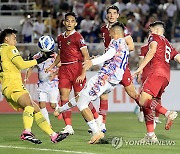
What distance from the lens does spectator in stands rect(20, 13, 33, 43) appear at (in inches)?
1066

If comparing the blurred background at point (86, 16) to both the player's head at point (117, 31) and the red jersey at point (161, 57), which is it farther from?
the player's head at point (117, 31)

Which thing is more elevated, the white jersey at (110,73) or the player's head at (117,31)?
the player's head at (117,31)

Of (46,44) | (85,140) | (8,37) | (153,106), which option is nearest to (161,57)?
(153,106)

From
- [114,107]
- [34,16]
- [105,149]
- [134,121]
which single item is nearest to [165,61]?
[105,149]

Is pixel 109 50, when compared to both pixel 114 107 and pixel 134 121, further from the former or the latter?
pixel 114 107

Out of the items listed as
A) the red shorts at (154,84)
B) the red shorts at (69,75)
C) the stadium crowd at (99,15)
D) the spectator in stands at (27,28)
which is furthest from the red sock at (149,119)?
the stadium crowd at (99,15)

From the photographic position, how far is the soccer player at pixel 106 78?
13.8 metres

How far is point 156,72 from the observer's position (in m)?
14.4

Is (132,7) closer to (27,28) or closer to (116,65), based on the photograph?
(27,28)

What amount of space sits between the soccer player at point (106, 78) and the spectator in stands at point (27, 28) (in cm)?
1316

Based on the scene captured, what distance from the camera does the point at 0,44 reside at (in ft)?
47.1

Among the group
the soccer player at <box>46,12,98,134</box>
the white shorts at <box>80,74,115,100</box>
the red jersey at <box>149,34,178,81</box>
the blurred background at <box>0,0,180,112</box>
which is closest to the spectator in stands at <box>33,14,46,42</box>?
the blurred background at <box>0,0,180,112</box>

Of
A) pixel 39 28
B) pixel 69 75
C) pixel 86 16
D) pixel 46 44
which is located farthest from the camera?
pixel 86 16

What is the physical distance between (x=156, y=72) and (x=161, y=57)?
0.34 m
